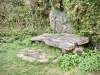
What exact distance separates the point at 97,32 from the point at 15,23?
346 centimetres

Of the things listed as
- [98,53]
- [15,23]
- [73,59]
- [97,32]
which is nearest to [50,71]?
[73,59]

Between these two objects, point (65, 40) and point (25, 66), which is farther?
point (65, 40)

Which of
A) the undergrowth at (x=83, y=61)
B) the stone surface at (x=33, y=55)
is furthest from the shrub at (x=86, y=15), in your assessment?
the stone surface at (x=33, y=55)

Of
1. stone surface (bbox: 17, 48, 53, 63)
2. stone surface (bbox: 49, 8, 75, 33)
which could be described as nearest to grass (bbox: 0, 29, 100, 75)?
stone surface (bbox: 17, 48, 53, 63)

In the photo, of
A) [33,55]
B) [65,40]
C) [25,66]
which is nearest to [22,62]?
[25,66]

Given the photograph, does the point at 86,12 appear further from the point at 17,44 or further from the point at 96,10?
the point at 17,44

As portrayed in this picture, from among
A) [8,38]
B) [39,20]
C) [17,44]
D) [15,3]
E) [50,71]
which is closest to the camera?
[50,71]

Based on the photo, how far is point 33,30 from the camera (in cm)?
581

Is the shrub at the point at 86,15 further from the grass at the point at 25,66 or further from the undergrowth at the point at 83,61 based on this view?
the grass at the point at 25,66

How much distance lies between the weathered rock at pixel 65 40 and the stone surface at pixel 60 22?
0.42m

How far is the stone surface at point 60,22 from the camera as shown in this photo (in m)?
4.96

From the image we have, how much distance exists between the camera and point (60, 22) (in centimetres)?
519

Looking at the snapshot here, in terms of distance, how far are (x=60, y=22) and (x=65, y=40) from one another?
1.00m

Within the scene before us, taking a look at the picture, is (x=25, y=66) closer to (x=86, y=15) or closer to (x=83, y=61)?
(x=83, y=61)
